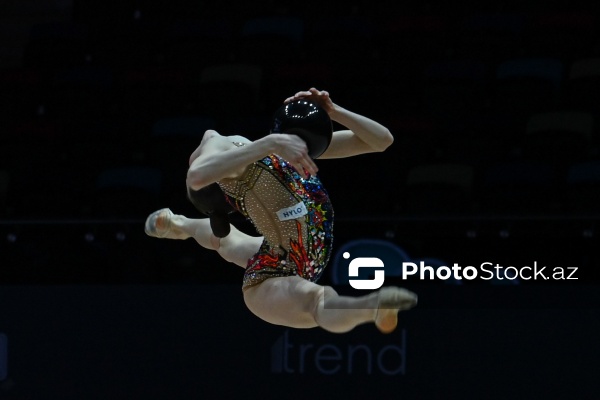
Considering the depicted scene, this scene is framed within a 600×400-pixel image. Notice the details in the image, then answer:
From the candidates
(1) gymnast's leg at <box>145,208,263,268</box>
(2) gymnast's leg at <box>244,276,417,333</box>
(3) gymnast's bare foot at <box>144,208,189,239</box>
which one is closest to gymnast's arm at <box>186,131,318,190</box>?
(2) gymnast's leg at <box>244,276,417,333</box>

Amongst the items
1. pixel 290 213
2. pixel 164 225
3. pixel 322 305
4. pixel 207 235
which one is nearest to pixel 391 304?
pixel 322 305

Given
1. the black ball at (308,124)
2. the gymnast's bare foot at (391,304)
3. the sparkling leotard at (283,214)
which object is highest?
the black ball at (308,124)

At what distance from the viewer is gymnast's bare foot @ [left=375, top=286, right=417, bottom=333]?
332 cm

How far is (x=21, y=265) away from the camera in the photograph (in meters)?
5.95

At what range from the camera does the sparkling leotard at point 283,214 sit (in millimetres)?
3973

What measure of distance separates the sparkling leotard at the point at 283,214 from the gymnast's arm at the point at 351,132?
17cm

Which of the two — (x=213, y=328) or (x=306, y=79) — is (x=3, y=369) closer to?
(x=213, y=328)

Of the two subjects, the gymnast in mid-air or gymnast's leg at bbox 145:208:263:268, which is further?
gymnast's leg at bbox 145:208:263:268

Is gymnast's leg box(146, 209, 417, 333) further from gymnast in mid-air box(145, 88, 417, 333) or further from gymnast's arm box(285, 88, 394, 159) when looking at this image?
gymnast's arm box(285, 88, 394, 159)

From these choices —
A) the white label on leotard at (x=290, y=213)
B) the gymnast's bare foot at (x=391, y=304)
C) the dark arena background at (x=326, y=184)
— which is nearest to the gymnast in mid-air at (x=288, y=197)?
the white label on leotard at (x=290, y=213)

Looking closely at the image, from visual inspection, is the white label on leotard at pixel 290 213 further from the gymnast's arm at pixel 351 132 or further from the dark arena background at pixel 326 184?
the dark arena background at pixel 326 184

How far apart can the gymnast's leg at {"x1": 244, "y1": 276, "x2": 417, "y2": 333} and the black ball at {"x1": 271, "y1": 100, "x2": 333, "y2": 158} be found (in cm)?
49

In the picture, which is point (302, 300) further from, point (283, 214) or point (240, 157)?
point (240, 157)

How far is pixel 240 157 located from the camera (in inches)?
144
